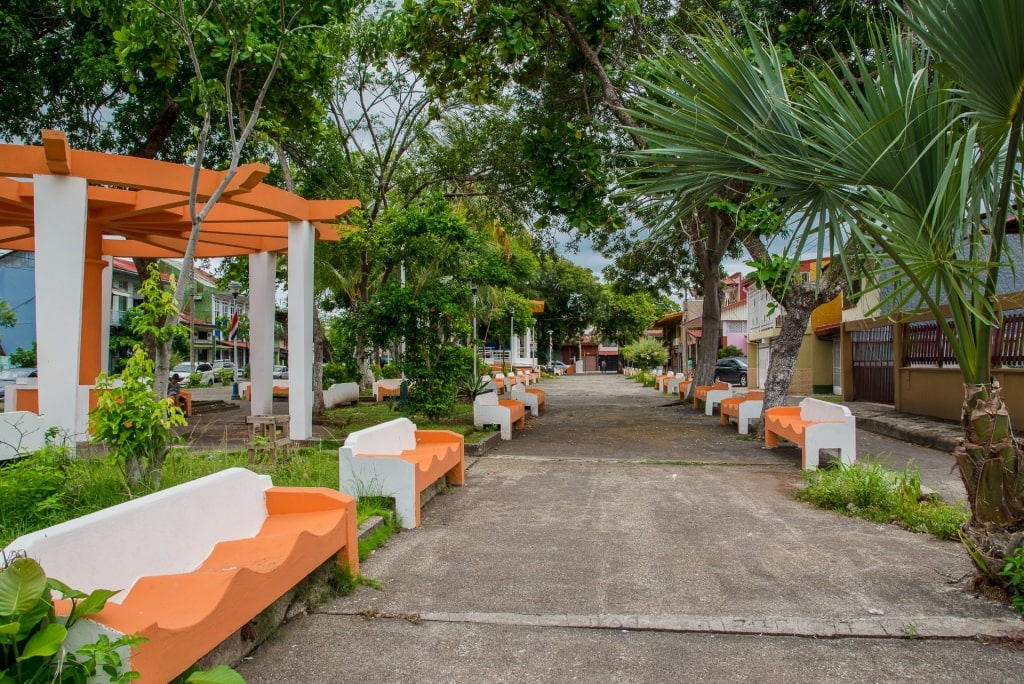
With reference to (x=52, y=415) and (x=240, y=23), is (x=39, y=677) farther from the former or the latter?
(x=52, y=415)

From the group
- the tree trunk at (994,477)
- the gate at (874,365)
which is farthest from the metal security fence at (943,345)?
the tree trunk at (994,477)

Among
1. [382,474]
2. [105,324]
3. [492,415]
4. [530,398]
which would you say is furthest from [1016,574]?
[105,324]

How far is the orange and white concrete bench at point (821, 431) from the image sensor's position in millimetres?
8680

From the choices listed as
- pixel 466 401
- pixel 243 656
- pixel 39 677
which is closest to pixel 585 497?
pixel 243 656

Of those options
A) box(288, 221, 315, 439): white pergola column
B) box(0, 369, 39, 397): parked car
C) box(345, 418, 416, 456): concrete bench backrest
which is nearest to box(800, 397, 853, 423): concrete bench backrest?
box(345, 418, 416, 456): concrete bench backrest

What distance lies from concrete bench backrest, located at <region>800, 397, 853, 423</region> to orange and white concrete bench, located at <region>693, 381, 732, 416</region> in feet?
18.1

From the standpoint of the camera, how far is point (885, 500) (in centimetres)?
659

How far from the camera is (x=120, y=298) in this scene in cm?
4188

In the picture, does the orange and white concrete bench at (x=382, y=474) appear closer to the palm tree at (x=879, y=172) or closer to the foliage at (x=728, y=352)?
the palm tree at (x=879, y=172)

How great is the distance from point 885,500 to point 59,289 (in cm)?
968

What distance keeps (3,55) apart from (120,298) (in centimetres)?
3449

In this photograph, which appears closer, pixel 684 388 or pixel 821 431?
Answer: pixel 821 431

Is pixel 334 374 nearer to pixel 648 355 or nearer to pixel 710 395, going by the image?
pixel 710 395

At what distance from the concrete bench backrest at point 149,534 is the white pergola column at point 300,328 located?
21.0 feet
